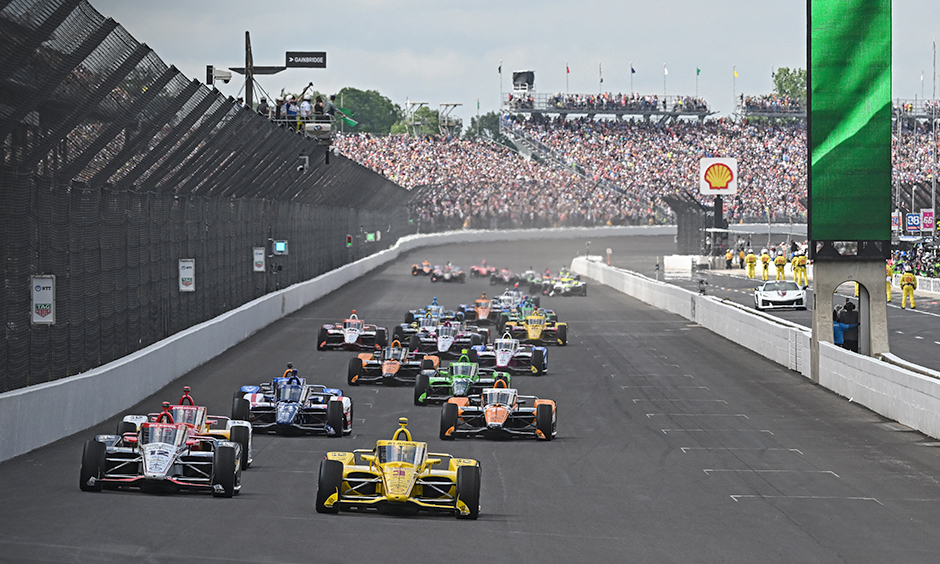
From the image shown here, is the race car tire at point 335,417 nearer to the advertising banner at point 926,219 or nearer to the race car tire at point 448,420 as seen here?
the race car tire at point 448,420

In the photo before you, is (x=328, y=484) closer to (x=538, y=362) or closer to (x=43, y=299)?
(x=43, y=299)

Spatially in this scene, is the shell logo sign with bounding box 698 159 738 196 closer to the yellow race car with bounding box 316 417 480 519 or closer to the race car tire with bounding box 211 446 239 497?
the yellow race car with bounding box 316 417 480 519

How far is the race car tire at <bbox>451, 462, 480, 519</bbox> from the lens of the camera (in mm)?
12789

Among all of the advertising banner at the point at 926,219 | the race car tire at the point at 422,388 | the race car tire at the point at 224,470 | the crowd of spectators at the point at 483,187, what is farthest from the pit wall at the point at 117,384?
the crowd of spectators at the point at 483,187

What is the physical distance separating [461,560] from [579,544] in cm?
129

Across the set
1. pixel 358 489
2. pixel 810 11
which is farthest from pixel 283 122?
pixel 358 489

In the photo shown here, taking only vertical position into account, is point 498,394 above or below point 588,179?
below

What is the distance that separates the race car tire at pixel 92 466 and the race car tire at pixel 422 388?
890 centimetres

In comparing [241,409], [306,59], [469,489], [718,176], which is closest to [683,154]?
[718,176]

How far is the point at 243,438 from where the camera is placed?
609 inches

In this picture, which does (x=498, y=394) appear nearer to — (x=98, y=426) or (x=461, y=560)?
(x=98, y=426)

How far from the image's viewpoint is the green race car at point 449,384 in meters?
22.0

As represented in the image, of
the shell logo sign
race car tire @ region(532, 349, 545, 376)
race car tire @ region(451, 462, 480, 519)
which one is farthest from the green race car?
the shell logo sign

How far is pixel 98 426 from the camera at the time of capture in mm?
18891
